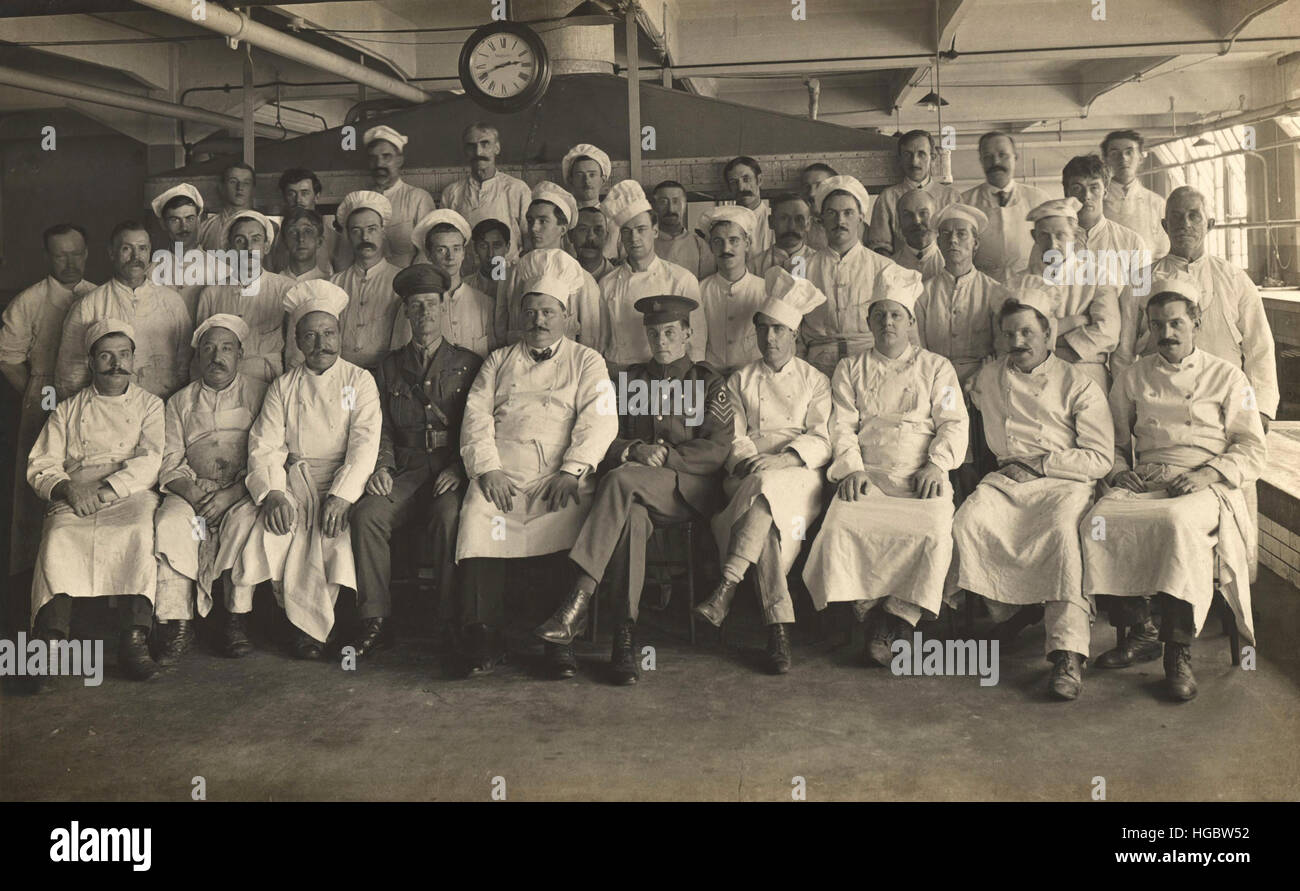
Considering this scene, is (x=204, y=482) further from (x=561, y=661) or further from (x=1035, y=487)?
(x=1035, y=487)

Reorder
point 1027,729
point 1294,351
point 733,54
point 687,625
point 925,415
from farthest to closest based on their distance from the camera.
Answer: point 1294,351, point 733,54, point 687,625, point 925,415, point 1027,729

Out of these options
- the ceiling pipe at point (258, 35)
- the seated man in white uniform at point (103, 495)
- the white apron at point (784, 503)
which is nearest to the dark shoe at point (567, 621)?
the white apron at point (784, 503)

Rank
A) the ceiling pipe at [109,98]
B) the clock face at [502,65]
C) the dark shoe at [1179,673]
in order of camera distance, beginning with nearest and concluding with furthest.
A: 1. the dark shoe at [1179,673]
2. the clock face at [502,65]
3. the ceiling pipe at [109,98]

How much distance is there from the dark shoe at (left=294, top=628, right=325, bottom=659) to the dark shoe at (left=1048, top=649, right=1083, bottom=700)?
273 cm

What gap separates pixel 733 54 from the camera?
33.1 feet

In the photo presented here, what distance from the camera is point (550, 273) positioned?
4.65 m

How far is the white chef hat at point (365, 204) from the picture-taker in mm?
5305

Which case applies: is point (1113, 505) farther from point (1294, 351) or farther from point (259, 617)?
point (1294, 351)

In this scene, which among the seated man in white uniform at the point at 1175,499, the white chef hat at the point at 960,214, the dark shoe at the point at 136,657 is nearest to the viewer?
the seated man in white uniform at the point at 1175,499

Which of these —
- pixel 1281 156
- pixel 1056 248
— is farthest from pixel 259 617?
pixel 1281 156

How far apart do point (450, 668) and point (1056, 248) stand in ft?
9.71

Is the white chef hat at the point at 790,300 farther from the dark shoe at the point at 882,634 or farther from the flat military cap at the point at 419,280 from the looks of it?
the flat military cap at the point at 419,280

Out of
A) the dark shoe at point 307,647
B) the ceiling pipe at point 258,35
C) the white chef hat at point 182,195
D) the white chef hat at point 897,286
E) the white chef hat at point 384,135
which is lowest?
the dark shoe at point 307,647

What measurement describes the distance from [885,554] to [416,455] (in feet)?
6.42
